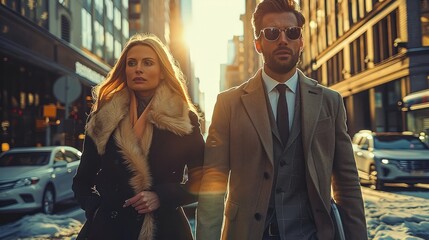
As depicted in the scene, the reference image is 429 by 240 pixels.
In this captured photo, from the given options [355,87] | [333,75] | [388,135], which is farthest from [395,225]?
[333,75]

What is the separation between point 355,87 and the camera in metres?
36.9

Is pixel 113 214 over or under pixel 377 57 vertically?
under

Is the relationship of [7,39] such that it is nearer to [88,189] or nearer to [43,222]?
[43,222]

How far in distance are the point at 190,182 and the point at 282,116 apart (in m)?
0.72

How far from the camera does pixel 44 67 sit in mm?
23359

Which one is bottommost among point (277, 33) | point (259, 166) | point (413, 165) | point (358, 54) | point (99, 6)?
point (413, 165)

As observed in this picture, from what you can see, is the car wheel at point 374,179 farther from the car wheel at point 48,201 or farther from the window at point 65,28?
the window at point 65,28

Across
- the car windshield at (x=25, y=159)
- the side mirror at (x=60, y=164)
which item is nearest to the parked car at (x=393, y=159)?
the side mirror at (x=60, y=164)

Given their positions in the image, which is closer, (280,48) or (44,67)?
(280,48)

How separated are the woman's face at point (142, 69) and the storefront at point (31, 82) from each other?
13.0 metres

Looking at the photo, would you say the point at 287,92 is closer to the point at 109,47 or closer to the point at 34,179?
the point at 34,179

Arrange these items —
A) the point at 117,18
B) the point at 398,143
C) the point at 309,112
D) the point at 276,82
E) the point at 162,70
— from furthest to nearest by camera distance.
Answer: the point at 117,18, the point at 398,143, the point at 162,70, the point at 276,82, the point at 309,112

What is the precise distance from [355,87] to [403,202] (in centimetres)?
2779

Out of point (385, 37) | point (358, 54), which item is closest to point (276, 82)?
point (385, 37)
